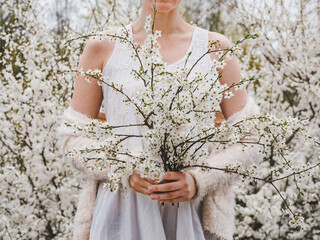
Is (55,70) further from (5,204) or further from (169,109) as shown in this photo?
(169,109)

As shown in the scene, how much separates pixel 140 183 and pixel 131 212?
0.18m

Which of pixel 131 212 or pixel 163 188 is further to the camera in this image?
pixel 131 212

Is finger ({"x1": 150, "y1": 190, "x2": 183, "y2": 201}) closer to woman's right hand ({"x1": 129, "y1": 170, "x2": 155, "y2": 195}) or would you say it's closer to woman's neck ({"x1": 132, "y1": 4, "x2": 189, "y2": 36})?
woman's right hand ({"x1": 129, "y1": 170, "x2": 155, "y2": 195})

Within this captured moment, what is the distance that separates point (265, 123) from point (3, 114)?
2896 millimetres

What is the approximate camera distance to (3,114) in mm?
3273

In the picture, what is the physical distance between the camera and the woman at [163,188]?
1268 millimetres

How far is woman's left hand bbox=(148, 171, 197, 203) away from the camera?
3.77ft

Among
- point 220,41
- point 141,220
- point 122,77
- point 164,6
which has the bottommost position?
point 141,220

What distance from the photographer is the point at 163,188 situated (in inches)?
45.3

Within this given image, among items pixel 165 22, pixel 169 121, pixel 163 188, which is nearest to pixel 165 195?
pixel 163 188

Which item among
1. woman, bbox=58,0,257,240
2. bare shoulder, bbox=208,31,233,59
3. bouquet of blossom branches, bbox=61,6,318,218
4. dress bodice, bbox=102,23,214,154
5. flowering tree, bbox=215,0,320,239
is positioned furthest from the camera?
flowering tree, bbox=215,0,320,239

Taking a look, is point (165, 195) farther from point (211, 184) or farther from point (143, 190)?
point (211, 184)

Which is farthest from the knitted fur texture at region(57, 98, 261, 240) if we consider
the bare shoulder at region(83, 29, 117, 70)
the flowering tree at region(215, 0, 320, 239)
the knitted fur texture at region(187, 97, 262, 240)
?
the flowering tree at region(215, 0, 320, 239)

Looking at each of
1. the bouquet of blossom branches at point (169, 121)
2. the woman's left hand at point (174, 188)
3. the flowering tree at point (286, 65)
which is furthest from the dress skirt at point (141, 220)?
the flowering tree at point (286, 65)
